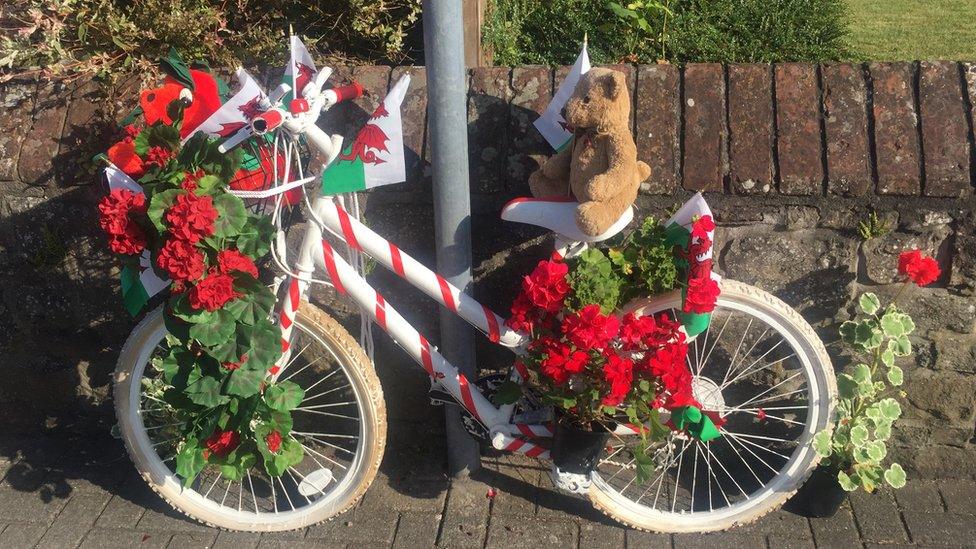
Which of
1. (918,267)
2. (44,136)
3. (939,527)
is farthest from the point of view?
(44,136)

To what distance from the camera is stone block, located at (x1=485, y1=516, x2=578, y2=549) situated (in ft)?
9.62

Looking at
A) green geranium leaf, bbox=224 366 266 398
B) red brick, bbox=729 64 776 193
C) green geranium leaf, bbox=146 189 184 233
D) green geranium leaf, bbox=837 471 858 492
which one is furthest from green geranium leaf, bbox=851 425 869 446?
green geranium leaf, bbox=146 189 184 233

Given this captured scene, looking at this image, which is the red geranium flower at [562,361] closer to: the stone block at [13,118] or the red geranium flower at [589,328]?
the red geranium flower at [589,328]

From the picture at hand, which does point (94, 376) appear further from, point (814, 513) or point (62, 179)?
point (814, 513)

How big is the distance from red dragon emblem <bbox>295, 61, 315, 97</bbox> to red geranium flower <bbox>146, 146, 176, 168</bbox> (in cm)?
45

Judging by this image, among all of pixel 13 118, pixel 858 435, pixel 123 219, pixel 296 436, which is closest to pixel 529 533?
pixel 296 436

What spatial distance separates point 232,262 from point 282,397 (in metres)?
0.54

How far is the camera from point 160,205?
7.79 feet

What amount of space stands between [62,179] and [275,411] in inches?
48.7

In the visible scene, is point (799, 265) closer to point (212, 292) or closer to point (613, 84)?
point (613, 84)

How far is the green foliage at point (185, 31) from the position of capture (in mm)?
3143

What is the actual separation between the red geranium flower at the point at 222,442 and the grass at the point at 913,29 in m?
3.72

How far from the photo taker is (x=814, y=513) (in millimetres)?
2949

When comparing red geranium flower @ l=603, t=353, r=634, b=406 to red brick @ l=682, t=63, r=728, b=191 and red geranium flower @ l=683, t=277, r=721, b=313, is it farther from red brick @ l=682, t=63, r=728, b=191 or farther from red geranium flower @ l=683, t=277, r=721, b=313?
red brick @ l=682, t=63, r=728, b=191
